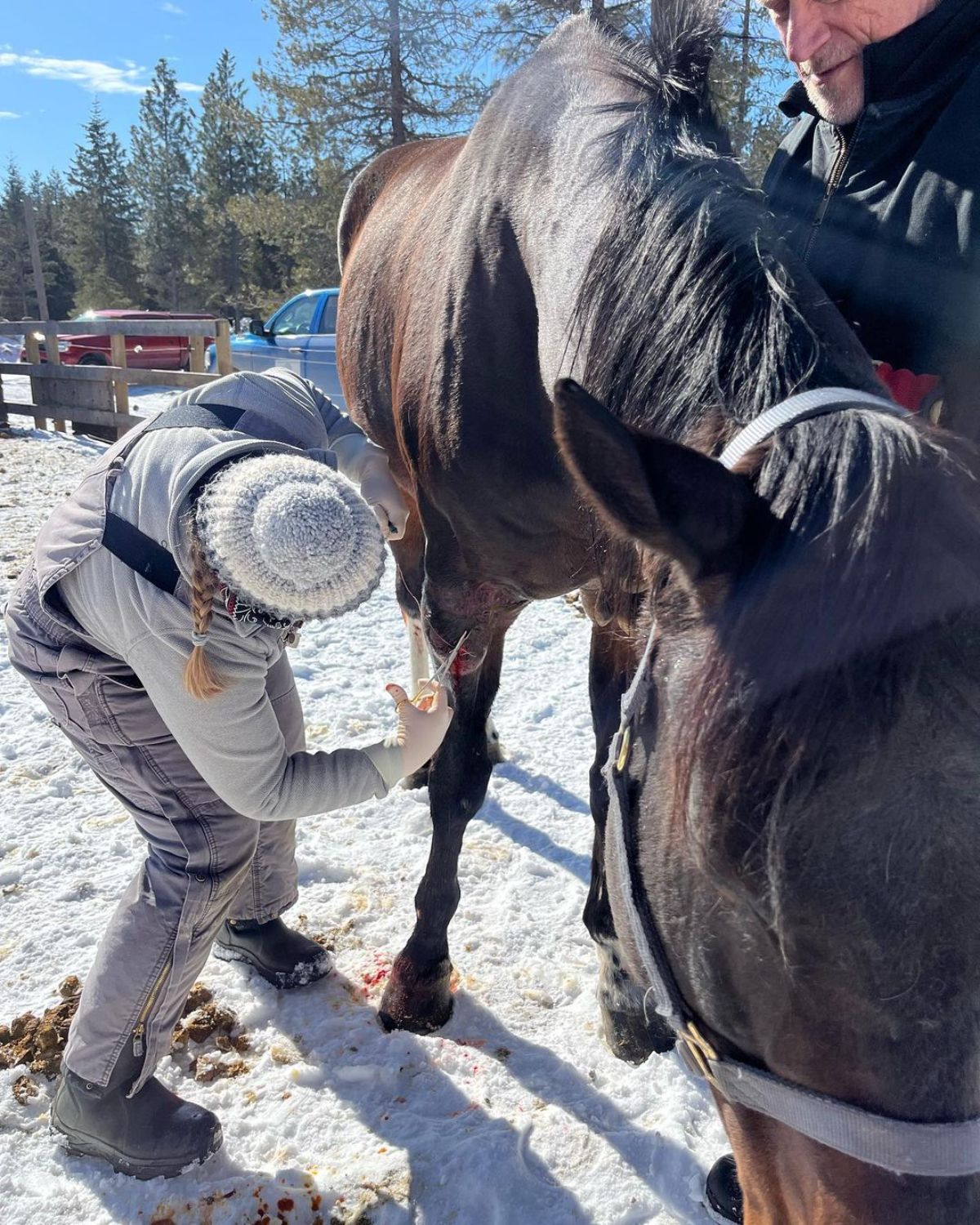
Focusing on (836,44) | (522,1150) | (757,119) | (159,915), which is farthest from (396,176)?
(522,1150)

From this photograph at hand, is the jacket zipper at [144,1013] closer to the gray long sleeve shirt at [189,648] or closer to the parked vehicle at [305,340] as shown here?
the gray long sleeve shirt at [189,648]

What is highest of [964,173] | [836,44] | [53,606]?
[836,44]

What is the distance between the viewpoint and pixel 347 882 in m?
2.84

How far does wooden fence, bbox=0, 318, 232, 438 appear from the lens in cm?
1034

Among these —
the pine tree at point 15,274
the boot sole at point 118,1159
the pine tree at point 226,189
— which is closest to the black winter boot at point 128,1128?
the boot sole at point 118,1159

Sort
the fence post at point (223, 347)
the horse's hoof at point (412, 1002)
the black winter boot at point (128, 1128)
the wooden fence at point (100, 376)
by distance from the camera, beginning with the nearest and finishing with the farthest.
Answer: the black winter boot at point (128, 1128) < the horse's hoof at point (412, 1002) < the fence post at point (223, 347) < the wooden fence at point (100, 376)

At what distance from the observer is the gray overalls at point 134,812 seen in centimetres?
185

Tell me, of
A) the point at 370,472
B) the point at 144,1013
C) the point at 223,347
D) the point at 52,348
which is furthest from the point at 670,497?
the point at 52,348

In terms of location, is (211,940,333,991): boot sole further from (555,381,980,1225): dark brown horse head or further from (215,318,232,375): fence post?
(215,318,232,375): fence post

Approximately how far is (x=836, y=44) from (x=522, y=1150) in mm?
2502

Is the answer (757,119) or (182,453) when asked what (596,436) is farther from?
(757,119)

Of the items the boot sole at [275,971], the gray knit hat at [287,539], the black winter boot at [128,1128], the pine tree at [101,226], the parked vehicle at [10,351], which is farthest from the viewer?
the pine tree at [101,226]

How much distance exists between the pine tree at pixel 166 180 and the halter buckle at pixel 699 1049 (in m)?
40.7

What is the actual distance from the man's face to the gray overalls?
1649mm
